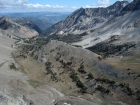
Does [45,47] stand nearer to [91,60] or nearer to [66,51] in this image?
[66,51]

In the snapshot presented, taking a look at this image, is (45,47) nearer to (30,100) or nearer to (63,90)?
(63,90)

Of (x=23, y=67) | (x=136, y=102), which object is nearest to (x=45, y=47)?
(x=23, y=67)

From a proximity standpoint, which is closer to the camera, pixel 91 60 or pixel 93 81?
pixel 93 81

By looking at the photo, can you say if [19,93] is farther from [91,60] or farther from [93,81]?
[91,60]

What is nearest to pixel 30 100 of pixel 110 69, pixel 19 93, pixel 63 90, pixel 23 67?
pixel 19 93

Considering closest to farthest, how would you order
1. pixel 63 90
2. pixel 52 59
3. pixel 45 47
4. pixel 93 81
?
pixel 63 90, pixel 93 81, pixel 52 59, pixel 45 47

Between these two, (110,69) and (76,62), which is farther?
(76,62)

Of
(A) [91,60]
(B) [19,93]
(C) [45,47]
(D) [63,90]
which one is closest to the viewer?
(B) [19,93]

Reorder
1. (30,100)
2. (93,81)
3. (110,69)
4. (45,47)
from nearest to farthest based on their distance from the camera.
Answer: (30,100) < (93,81) < (110,69) < (45,47)

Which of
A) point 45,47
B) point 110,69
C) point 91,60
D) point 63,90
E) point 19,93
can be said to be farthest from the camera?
point 45,47
